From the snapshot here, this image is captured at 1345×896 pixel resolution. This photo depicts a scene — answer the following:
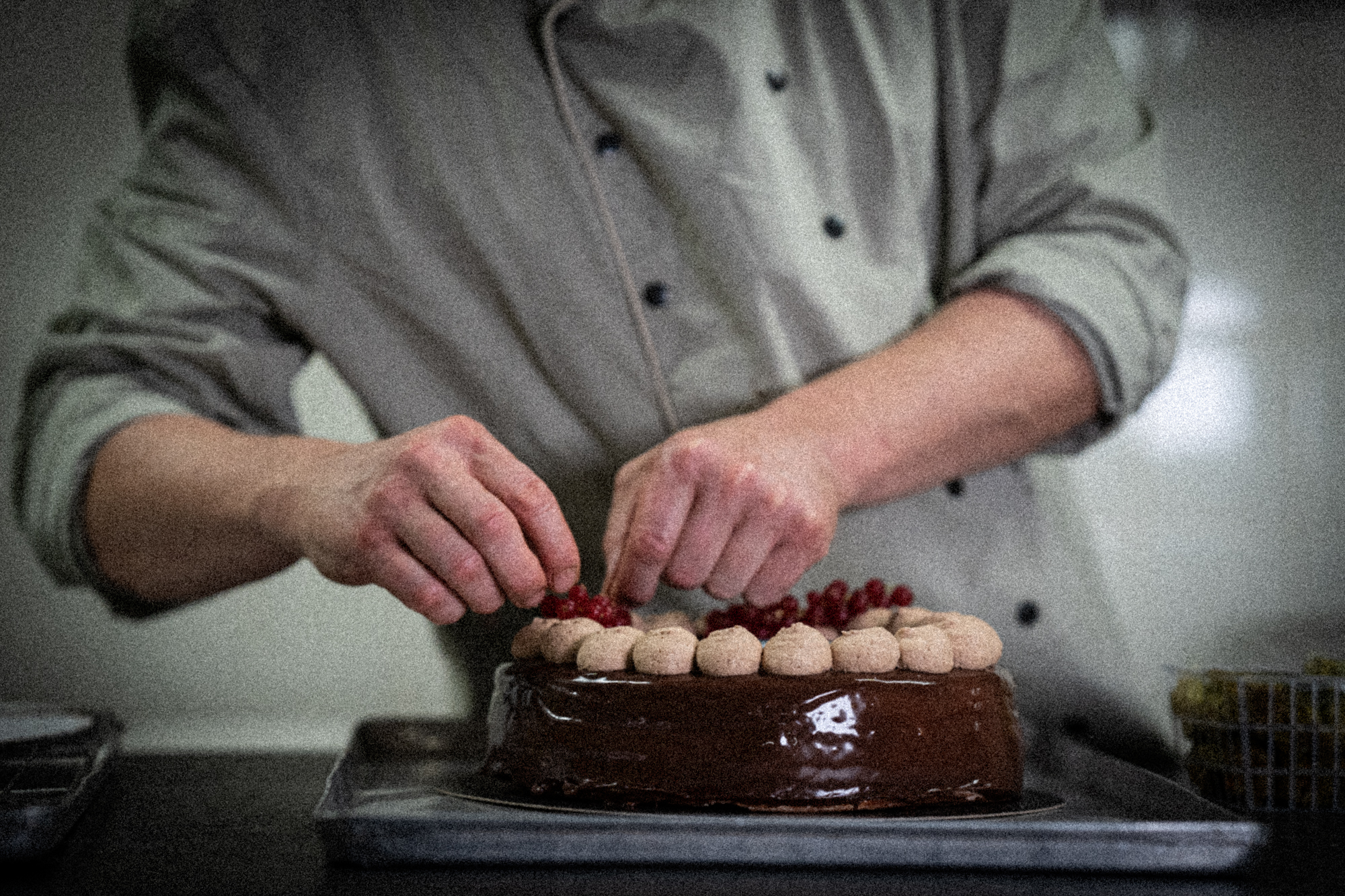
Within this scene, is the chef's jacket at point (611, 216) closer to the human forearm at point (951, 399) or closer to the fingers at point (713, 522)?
the human forearm at point (951, 399)

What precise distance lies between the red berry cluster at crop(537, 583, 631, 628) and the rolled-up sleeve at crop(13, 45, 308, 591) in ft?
1.30

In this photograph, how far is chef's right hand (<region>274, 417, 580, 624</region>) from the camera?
2.04 feet

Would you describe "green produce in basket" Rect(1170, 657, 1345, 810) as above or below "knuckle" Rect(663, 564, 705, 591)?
below

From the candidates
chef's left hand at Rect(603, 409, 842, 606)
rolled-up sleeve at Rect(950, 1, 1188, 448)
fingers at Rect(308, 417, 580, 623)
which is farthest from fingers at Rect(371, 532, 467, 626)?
rolled-up sleeve at Rect(950, 1, 1188, 448)

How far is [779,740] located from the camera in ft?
1.94

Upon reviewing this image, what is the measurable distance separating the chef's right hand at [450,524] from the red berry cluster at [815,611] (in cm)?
12

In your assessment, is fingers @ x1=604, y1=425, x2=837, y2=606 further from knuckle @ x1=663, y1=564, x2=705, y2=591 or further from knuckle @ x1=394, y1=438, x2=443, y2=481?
knuckle @ x1=394, y1=438, x2=443, y2=481

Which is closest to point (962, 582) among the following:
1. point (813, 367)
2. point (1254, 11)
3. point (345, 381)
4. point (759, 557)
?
point (813, 367)

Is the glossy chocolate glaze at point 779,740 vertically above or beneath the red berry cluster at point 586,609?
beneath

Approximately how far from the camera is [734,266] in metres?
0.95

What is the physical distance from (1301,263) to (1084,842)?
4.64ft

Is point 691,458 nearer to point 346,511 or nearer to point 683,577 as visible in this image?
point 683,577

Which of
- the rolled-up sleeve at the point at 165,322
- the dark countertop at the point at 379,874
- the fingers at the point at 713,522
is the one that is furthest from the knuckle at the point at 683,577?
the rolled-up sleeve at the point at 165,322

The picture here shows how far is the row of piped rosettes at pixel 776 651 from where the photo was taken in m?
0.61
